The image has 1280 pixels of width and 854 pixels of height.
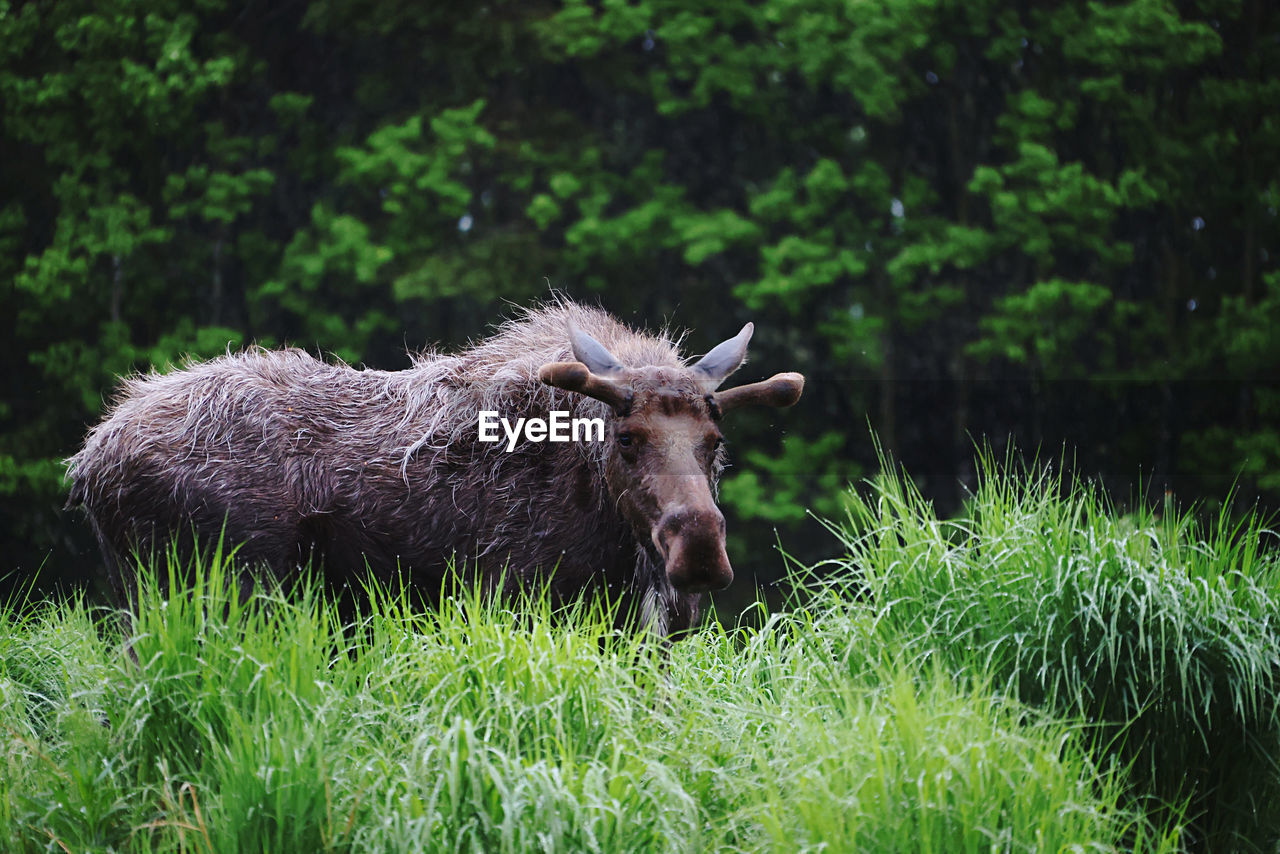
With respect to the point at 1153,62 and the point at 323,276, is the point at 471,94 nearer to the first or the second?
the point at 323,276

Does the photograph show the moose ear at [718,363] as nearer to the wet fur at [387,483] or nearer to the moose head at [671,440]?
the moose head at [671,440]

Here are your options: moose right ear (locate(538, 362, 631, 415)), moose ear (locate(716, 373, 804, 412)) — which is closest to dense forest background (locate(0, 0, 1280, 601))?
moose ear (locate(716, 373, 804, 412))

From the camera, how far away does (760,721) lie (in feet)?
13.8

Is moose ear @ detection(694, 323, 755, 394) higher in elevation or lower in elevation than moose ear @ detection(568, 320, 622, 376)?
lower

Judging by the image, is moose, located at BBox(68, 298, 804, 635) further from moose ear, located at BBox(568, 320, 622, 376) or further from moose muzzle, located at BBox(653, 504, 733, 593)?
moose muzzle, located at BBox(653, 504, 733, 593)

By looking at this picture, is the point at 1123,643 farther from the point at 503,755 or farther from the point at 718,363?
the point at 503,755

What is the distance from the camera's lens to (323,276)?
500 inches

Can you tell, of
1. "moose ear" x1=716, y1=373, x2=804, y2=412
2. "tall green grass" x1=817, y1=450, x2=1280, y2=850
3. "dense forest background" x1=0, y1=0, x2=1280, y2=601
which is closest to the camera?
"tall green grass" x1=817, y1=450, x2=1280, y2=850

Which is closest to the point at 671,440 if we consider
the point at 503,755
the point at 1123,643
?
the point at 503,755

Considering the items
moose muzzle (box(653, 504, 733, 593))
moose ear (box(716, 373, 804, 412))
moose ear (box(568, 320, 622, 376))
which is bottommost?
moose muzzle (box(653, 504, 733, 593))

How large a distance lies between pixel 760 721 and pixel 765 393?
4.75 feet

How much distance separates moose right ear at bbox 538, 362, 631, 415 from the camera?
476 cm

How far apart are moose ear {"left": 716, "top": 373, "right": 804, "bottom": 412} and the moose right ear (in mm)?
401

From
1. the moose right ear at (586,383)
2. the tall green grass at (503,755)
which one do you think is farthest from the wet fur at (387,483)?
the tall green grass at (503,755)
